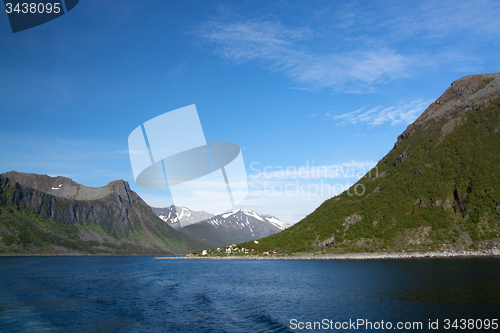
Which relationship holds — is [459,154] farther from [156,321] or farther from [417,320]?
[156,321]

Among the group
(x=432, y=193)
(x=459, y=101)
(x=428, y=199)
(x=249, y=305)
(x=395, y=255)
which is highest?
(x=459, y=101)

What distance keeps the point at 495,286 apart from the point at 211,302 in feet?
141

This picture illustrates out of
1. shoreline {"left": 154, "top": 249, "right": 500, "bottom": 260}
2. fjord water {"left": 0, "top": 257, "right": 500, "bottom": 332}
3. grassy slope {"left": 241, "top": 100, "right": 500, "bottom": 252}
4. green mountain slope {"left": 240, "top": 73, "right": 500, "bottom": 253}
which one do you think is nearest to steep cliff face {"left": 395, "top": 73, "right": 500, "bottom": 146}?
green mountain slope {"left": 240, "top": 73, "right": 500, "bottom": 253}

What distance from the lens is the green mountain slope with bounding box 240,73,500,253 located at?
120 meters

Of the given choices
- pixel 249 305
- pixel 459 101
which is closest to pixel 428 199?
pixel 459 101

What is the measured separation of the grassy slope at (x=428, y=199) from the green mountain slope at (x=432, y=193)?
11.8 inches

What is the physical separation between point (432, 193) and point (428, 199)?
3.30 m

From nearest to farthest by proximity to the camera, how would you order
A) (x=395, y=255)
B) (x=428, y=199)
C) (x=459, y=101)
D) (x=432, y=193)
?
(x=395, y=255) → (x=428, y=199) → (x=432, y=193) → (x=459, y=101)

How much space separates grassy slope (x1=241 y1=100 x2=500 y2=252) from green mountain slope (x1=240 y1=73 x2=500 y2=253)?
30 centimetres

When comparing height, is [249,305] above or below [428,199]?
below

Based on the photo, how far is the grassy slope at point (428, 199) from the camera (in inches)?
4674

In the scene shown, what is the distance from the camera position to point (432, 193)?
13850 cm

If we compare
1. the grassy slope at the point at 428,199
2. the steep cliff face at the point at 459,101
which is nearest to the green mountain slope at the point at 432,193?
the grassy slope at the point at 428,199

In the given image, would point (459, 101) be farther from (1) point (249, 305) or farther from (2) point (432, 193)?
(1) point (249, 305)
